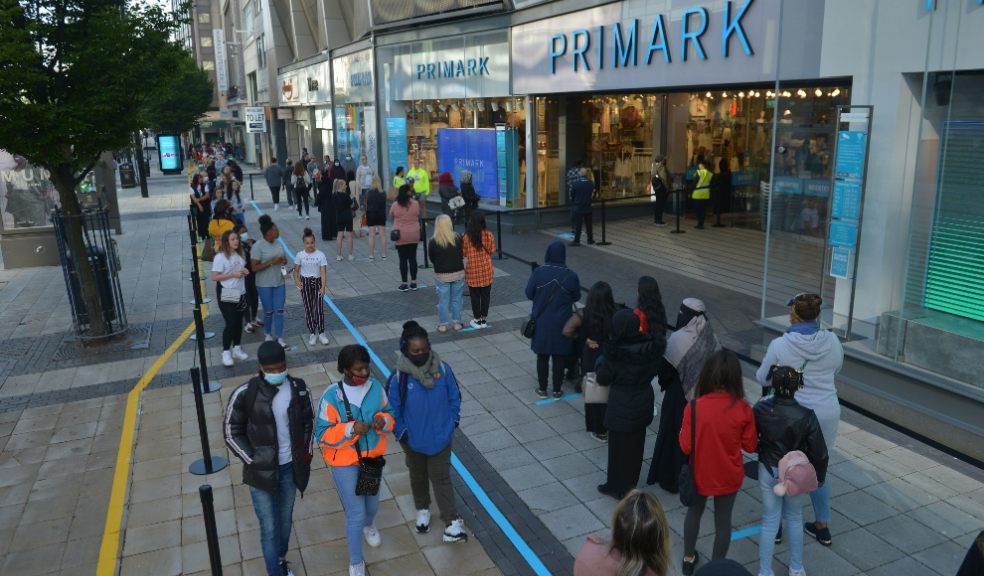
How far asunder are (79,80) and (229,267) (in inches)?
147

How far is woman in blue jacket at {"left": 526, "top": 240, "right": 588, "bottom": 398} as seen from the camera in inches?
310

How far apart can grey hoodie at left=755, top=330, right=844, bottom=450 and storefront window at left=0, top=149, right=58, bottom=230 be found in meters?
17.2

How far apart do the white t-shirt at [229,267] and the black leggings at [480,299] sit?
10.5 ft

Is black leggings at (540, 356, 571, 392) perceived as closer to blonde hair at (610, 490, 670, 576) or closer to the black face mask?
the black face mask

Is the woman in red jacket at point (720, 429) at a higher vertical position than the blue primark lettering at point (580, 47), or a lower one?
lower

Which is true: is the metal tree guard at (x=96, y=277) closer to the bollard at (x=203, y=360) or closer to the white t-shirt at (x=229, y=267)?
the white t-shirt at (x=229, y=267)

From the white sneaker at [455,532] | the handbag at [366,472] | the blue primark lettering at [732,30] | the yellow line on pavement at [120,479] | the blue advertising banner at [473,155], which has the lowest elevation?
the yellow line on pavement at [120,479]

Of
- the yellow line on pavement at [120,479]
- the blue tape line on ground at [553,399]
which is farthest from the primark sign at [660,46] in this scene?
→ the yellow line on pavement at [120,479]

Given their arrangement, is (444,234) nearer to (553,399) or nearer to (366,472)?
(553,399)

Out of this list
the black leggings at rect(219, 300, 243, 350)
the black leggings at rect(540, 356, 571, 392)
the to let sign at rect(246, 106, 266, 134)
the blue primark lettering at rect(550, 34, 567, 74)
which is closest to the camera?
the black leggings at rect(540, 356, 571, 392)

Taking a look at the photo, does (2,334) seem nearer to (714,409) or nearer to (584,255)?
(584,255)

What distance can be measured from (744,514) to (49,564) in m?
5.53

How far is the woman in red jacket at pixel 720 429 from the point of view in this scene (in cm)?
470

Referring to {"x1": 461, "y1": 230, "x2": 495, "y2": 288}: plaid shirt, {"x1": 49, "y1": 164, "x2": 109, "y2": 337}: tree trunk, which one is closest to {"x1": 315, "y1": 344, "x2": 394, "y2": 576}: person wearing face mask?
{"x1": 461, "y1": 230, "x2": 495, "y2": 288}: plaid shirt
